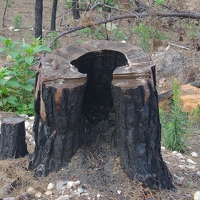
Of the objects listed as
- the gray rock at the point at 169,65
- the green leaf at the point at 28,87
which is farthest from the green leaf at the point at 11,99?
the gray rock at the point at 169,65

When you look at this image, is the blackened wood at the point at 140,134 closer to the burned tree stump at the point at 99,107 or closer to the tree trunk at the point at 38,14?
the burned tree stump at the point at 99,107

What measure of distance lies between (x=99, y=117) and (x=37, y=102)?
53 centimetres

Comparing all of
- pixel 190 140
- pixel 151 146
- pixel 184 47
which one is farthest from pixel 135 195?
pixel 184 47

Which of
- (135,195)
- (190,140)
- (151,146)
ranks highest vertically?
(151,146)

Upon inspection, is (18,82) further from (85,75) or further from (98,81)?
(85,75)

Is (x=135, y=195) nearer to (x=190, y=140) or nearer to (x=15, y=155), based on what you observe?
(x=15, y=155)

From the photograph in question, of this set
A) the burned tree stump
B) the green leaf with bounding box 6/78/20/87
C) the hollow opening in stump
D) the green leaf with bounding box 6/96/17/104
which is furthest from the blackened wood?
the green leaf with bounding box 6/96/17/104

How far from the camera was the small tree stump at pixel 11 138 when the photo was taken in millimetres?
3379

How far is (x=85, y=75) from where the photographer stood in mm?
2809

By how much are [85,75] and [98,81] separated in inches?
16.5

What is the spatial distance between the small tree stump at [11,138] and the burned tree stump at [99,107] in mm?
314

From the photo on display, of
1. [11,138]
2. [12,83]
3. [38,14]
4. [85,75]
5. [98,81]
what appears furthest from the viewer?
[38,14]

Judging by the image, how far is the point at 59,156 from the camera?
302cm

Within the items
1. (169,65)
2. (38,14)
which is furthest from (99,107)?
(38,14)
